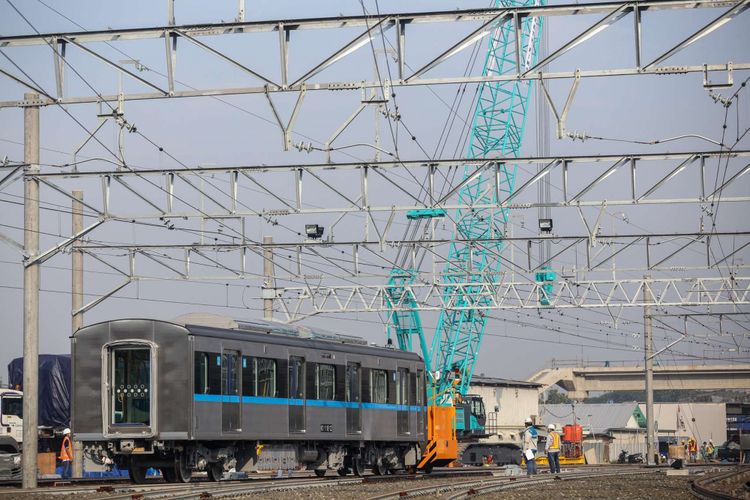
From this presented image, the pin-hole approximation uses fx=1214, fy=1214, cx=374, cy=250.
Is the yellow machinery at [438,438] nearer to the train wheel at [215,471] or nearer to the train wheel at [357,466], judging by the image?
the train wheel at [357,466]

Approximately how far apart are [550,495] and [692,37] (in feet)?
28.0

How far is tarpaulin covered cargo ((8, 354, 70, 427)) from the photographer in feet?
127

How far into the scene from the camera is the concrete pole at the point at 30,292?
25.5 meters

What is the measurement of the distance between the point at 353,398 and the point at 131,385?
22.0 ft

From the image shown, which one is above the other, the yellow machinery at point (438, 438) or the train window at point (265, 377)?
the train window at point (265, 377)

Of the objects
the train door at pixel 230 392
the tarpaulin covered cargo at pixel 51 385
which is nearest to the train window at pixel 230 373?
the train door at pixel 230 392

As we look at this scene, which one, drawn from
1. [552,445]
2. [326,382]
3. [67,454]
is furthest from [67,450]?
[552,445]

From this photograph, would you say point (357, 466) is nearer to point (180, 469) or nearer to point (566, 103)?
point (180, 469)

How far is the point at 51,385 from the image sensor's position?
127 feet

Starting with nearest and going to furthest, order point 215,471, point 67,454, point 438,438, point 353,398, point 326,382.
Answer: point 215,471 < point 326,382 < point 353,398 < point 67,454 < point 438,438

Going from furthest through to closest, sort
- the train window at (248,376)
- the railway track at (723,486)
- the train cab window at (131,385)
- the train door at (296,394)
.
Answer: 1. the train door at (296,394)
2. the train window at (248,376)
3. the train cab window at (131,385)
4. the railway track at (723,486)

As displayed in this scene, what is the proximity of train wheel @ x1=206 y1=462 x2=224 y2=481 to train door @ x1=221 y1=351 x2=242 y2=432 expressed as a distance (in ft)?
3.44

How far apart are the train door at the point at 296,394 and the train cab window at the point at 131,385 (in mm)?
→ 3823

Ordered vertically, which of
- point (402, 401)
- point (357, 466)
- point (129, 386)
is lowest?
point (357, 466)
